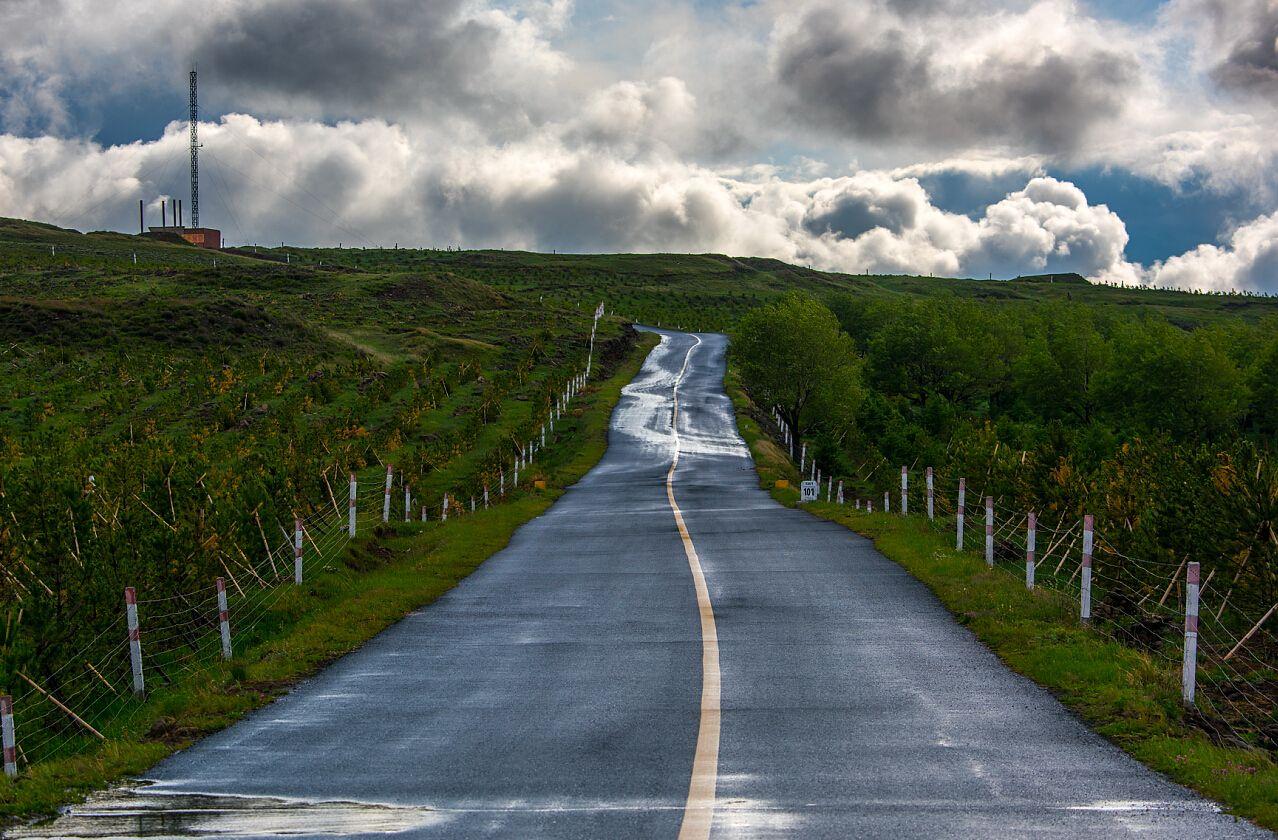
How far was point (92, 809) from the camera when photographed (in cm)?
660

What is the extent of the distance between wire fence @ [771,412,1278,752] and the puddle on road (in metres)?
6.36

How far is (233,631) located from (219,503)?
3570 millimetres

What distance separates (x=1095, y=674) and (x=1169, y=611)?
1068 cm

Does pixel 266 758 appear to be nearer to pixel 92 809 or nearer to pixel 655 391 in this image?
pixel 92 809

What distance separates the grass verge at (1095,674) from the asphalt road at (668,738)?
231 mm

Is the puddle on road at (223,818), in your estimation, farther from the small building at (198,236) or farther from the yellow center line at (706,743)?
the small building at (198,236)

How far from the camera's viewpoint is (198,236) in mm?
173000

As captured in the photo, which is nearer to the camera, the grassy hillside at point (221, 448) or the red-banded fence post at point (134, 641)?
the red-banded fence post at point (134, 641)

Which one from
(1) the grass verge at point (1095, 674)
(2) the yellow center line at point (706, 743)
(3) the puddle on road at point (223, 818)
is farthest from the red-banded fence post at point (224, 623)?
(1) the grass verge at point (1095, 674)

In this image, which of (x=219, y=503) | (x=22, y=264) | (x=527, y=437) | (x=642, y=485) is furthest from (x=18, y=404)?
(x=22, y=264)

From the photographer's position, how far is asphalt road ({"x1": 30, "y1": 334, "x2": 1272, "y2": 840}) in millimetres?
6109

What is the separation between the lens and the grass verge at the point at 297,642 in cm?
746

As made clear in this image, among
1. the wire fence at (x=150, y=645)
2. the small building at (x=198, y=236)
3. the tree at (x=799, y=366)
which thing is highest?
the small building at (x=198, y=236)

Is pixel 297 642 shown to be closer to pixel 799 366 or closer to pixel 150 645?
pixel 150 645
